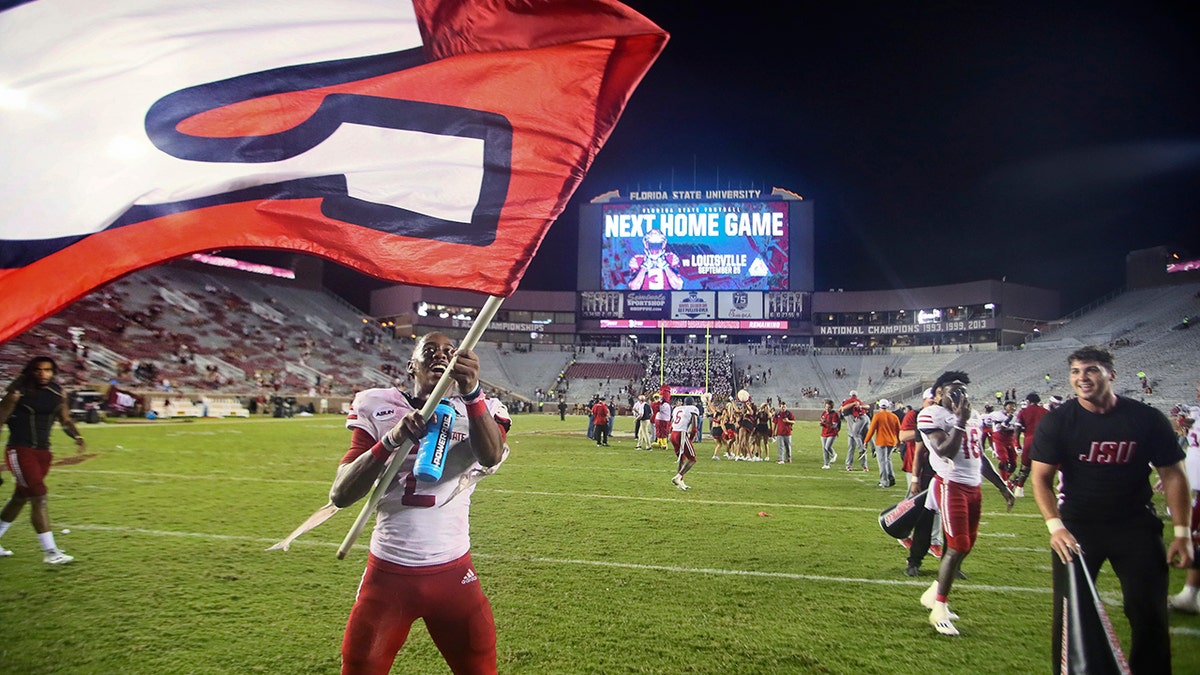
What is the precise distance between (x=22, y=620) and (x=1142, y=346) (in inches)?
2378

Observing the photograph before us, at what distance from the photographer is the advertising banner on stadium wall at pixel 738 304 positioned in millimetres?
63031

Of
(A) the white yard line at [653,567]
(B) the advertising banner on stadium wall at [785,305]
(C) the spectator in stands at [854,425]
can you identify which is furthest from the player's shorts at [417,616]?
(B) the advertising banner on stadium wall at [785,305]

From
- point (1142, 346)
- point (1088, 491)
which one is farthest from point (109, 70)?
point (1142, 346)

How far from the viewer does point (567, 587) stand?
6.28 metres

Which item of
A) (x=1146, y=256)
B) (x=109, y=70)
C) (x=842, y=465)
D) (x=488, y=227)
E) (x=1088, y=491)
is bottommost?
(x=842, y=465)

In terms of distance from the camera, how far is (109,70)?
9.52 ft

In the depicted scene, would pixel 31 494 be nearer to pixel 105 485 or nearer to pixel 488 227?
pixel 105 485

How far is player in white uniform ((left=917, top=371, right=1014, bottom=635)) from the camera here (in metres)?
5.47

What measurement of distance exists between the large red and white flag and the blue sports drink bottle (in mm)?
549

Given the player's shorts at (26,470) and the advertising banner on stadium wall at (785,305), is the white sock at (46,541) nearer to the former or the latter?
the player's shorts at (26,470)

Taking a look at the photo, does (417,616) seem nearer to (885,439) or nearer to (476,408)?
(476,408)

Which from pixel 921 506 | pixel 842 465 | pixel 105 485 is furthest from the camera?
pixel 842 465

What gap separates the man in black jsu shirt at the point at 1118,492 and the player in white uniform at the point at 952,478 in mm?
1535

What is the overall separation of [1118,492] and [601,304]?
208 ft
